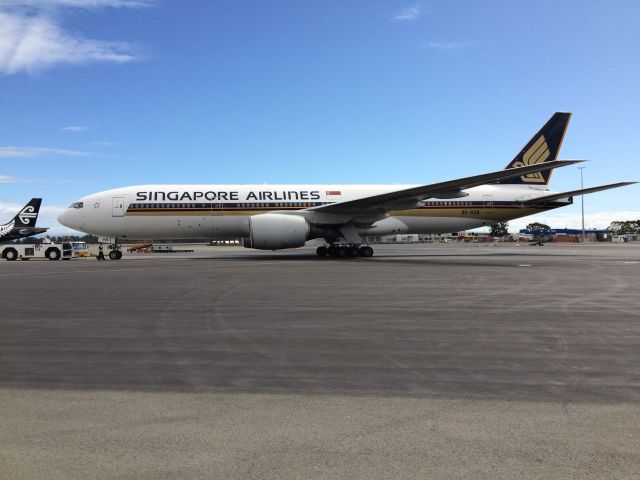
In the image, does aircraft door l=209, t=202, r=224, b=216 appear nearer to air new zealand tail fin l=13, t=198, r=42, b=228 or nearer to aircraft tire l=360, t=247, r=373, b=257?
aircraft tire l=360, t=247, r=373, b=257

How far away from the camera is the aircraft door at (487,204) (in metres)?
27.1

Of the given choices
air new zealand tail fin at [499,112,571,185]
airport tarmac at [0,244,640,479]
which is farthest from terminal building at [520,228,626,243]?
airport tarmac at [0,244,640,479]

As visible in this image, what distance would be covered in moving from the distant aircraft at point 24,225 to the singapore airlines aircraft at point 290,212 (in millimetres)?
17483

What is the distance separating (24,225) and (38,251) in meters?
13.1

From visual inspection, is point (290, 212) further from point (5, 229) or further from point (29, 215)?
point (29, 215)

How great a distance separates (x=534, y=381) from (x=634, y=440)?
125 centimetres

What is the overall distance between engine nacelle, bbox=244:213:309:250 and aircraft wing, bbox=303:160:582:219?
1390 mm

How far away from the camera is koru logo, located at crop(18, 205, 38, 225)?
133ft

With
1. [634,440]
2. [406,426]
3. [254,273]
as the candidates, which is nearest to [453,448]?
[406,426]

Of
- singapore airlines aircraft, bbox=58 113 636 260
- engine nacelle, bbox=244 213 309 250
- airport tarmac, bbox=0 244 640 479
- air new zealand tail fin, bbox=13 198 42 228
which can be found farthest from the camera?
air new zealand tail fin, bbox=13 198 42 228

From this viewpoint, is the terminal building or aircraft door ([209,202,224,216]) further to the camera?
the terminal building

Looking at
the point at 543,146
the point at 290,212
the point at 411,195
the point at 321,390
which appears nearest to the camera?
the point at 321,390

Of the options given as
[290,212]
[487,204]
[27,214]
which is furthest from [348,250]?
[27,214]

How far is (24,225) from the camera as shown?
40406 millimetres
